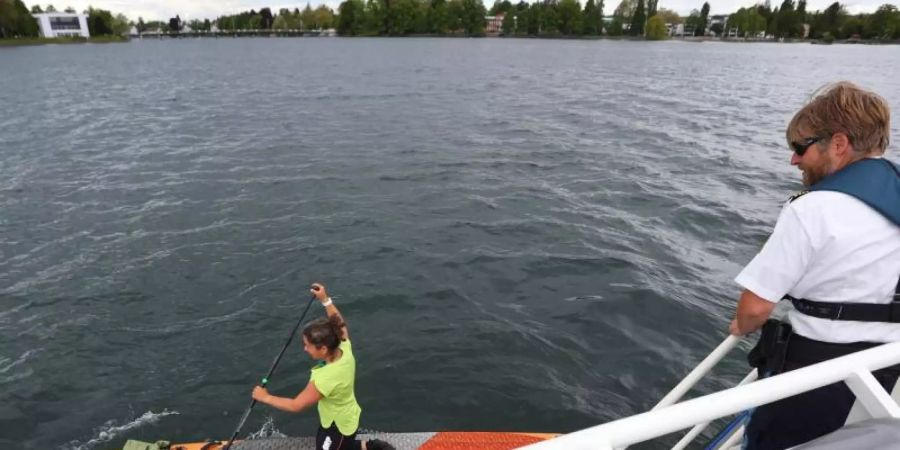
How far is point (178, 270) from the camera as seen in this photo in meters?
10.8

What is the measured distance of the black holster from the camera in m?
2.87

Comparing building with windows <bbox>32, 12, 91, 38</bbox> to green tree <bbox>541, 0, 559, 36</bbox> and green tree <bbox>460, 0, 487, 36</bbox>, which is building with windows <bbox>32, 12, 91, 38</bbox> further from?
green tree <bbox>541, 0, 559, 36</bbox>

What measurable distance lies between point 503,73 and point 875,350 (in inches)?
2123

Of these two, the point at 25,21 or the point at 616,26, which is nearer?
the point at 25,21

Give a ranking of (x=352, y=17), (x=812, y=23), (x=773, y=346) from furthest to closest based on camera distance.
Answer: (x=352, y=17) → (x=812, y=23) → (x=773, y=346)

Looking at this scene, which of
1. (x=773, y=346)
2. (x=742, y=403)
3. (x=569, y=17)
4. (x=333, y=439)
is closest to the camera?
(x=742, y=403)

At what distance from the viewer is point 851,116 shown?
2484mm

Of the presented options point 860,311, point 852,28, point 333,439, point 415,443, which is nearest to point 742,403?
point 860,311

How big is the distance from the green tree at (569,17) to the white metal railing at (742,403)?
192 meters

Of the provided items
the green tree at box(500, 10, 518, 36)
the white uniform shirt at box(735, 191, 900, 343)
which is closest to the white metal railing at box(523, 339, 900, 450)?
the white uniform shirt at box(735, 191, 900, 343)

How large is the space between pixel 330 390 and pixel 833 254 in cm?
381

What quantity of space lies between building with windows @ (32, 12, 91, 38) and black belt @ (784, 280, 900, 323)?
639 feet

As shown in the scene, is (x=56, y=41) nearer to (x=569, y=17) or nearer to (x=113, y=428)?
(x=569, y=17)

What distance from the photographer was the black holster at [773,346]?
2869 millimetres
